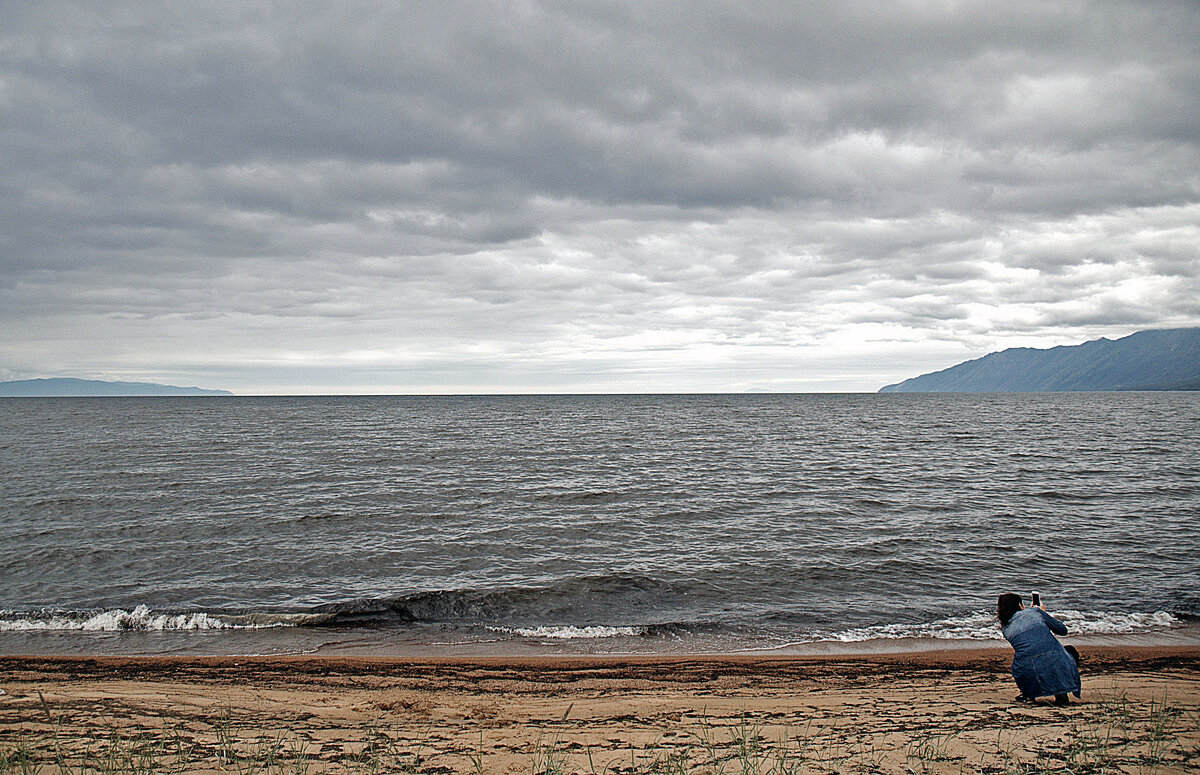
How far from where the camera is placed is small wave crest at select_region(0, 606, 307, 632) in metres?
15.0

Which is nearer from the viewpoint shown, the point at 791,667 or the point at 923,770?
the point at 923,770

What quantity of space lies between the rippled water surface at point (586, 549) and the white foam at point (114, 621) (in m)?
0.06

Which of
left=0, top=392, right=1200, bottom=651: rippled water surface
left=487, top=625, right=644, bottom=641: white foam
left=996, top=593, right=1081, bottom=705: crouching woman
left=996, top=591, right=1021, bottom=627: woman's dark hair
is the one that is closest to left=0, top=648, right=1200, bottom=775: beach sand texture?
left=996, top=593, right=1081, bottom=705: crouching woman

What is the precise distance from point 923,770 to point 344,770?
232 inches

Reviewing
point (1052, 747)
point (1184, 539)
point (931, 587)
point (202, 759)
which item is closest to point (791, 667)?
point (1052, 747)

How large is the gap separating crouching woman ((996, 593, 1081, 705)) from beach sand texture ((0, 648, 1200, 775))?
27cm

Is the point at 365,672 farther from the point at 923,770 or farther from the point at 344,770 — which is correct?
the point at 923,770

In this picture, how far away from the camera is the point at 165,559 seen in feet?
66.2

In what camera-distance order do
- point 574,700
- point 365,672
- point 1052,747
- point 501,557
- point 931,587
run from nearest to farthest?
point 1052,747
point 574,700
point 365,672
point 931,587
point 501,557

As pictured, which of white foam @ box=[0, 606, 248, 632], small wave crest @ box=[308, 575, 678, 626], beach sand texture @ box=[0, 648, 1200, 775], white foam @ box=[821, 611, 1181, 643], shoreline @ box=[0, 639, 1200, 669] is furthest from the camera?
small wave crest @ box=[308, 575, 678, 626]

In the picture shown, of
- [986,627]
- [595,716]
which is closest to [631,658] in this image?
[595,716]

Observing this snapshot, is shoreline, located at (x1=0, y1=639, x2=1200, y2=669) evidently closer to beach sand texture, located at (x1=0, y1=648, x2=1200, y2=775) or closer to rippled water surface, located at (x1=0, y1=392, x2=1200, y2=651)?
beach sand texture, located at (x1=0, y1=648, x2=1200, y2=775)

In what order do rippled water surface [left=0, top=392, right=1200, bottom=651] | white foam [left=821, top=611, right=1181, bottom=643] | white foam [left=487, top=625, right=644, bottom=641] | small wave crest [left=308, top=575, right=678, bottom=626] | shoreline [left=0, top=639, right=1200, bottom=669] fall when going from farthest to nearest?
1. small wave crest [left=308, top=575, right=678, bottom=626]
2. rippled water surface [left=0, top=392, right=1200, bottom=651]
3. white foam [left=487, top=625, right=644, bottom=641]
4. white foam [left=821, top=611, right=1181, bottom=643]
5. shoreline [left=0, top=639, right=1200, bottom=669]

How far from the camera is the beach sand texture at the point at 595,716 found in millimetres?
7270
